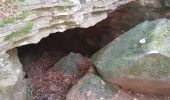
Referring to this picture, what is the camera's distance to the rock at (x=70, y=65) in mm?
7825

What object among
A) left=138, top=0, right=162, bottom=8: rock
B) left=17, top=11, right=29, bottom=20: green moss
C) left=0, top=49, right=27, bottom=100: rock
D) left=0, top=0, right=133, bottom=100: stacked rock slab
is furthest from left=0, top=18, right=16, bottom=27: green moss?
left=138, top=0, right=162, bottom=8: rock

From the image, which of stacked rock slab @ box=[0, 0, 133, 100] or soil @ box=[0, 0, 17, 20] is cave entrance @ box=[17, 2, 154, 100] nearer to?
stacked rock slab @ box=[0, 0, 133, 100]

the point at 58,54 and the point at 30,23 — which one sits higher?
the point at 30,23

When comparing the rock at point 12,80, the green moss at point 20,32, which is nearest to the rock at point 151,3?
the green moss at point 20,32

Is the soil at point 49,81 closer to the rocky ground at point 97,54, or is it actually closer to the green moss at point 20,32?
the rocky ground at point 97,54

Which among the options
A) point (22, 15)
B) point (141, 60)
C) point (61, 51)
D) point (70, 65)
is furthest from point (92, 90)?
point (61, 51)

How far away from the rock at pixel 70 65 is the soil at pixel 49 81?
3.1 inches

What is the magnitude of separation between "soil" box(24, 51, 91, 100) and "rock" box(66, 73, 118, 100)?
584mm

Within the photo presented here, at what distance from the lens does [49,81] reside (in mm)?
7852

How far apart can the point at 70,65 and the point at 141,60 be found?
2403mm

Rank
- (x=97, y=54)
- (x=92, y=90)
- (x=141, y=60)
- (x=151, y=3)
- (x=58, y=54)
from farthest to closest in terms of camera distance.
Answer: (x=58, y=54), (x=151, y=3), (x=97, y=54), (x=92, y=90), (x=141, y=60)

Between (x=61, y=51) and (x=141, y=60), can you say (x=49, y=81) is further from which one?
(x=141, y=60)

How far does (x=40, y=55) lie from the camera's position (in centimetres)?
938

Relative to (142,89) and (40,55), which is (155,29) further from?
(40,55)
